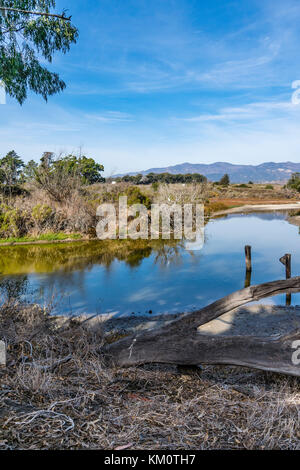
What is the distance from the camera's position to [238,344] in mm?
3418

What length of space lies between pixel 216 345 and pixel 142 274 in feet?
40.3

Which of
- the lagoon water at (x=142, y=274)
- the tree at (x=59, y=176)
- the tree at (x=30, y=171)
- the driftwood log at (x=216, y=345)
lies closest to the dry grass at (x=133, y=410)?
the driftwood log at (x=216, y=345)

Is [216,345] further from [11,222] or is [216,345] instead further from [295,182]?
[295,182]

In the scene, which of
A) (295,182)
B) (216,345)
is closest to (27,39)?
(216,345)

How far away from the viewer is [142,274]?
51.6ft

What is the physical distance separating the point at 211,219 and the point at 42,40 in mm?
29851

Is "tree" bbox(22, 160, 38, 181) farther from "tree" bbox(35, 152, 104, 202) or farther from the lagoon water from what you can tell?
the lagoon water

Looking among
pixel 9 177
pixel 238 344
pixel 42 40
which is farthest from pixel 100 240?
pixel 238 344

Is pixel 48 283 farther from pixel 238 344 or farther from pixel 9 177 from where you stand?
pixel 9 177

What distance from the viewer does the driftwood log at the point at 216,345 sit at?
318 cm

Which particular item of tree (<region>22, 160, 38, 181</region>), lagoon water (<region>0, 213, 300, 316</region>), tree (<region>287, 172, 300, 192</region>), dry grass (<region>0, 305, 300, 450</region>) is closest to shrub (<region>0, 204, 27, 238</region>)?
lagoon water (<region>0, 213, 300, 316</region>)

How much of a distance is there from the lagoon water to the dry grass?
4.98m

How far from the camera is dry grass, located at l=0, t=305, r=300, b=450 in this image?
87.5 inches

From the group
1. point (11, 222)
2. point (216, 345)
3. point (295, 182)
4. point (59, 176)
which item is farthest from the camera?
point (295, 182)
